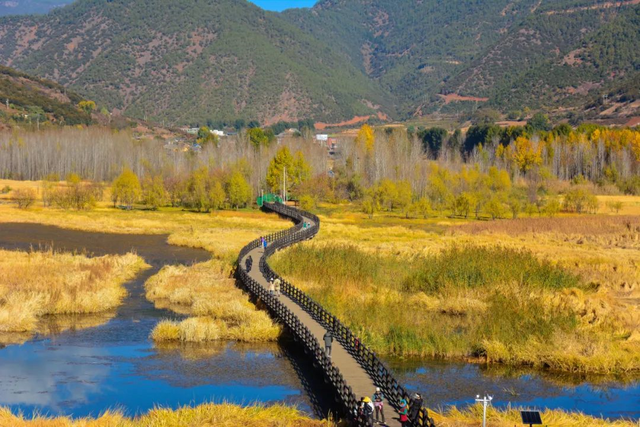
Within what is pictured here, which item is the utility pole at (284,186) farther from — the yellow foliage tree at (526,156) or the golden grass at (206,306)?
the golden grass at (206,306)

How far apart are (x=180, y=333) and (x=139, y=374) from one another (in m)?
5.41

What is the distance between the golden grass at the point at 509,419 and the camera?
25.7m

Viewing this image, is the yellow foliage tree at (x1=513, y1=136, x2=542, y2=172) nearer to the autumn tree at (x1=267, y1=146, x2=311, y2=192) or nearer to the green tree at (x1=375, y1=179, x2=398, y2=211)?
the autumn tree at (x1=267, y1=146, x2=311, y2=192)

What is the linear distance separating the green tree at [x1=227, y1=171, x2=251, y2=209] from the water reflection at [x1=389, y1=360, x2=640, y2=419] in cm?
7317

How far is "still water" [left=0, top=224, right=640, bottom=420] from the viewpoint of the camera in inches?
1143

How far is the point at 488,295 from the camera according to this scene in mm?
45969

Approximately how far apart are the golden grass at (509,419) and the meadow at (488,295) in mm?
7197

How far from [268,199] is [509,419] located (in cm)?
9153

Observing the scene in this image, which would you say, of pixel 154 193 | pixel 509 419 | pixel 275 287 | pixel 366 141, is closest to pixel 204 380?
pixel 509 419

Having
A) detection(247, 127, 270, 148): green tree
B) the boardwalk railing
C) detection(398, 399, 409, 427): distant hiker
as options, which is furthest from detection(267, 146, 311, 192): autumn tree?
detection(398, 399, 409, 427): distant hiker

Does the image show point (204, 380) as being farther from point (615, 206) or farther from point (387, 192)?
point (615, 206)

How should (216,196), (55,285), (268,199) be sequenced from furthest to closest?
1. (268,199)
2. (216,196)
3. (55,285)

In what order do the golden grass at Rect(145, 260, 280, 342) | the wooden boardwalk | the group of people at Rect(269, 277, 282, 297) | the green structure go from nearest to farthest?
the wooden boardwalk < the golden grass at Rect(145, 260, 280, 342) < the group of people at Rect(269, 277, 282, 297) < the green structure

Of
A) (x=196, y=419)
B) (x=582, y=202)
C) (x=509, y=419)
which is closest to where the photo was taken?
(x=196, y=419)
